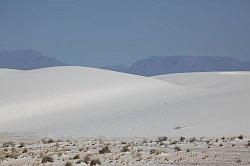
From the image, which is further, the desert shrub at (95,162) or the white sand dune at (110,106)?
the white sand dune at (110,106)

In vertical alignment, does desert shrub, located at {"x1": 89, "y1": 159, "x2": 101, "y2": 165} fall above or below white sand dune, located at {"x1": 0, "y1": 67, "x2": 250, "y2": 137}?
below

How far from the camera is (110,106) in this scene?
170ft

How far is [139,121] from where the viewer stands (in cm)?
4150

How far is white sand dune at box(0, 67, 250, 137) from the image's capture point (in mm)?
37938

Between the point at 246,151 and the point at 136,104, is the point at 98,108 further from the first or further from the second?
the point at 246,151

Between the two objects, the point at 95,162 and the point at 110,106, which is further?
the point at 110,106

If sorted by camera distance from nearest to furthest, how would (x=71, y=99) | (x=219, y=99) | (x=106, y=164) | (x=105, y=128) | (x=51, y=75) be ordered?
1. (x=106, y=164)
2. (x=105, y=128)
3. (x=219, y=99)
4. (x=71, y=99)
5. (x=51, y=75)

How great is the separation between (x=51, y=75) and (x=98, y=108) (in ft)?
64.0

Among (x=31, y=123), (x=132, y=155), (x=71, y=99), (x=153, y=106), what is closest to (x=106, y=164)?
(x=132, y=155)

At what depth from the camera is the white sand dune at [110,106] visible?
37.9 meters

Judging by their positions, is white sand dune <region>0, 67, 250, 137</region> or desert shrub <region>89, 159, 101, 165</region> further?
white sand dune <region>0, 67, 250, 137</region>

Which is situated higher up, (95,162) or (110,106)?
(110,106)

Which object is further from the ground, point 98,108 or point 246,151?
point 98,108

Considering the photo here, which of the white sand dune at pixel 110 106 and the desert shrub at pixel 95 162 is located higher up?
the white sand dune at pixel 110 106
